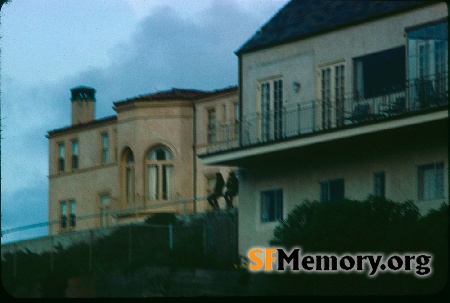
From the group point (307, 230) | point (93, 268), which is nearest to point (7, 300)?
point (93, 268)

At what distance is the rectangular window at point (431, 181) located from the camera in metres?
42.4

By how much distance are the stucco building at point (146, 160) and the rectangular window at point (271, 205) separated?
14.7m

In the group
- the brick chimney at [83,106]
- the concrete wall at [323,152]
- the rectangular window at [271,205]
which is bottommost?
the rectangular window at [271,205]

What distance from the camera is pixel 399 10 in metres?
44.2

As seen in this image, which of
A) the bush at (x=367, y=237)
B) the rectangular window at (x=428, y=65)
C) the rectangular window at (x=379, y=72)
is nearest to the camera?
the bush at (x=367, y=237)

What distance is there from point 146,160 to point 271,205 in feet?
70.6

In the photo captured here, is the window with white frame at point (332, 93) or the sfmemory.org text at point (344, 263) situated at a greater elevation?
the window with white frame at point (332, 93)

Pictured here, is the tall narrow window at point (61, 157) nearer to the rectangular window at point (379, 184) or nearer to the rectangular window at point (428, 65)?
the rectangular window at point (379, 184)

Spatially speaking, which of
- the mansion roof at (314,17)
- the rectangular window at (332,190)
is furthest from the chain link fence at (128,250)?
the mansion roof at (314,17)

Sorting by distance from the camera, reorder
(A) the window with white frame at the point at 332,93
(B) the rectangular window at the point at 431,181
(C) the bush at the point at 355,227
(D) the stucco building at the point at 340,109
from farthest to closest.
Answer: (A) the window with white frame at the point at 332,93, (D) the stucco building at the point at 340,109, (B) the rectangular window at the point at 431,181, (C) the bush at the point at 355,227

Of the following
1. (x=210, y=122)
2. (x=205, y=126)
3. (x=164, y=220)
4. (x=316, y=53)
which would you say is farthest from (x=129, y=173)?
(x=316, y=53)

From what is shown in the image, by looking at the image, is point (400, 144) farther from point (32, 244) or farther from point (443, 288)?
point (32, 244)

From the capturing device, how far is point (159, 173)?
228 feet

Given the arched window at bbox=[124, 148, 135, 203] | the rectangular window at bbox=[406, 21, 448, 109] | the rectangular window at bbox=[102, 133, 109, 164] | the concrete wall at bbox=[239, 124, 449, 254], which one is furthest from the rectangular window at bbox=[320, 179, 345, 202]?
the rectangular window at bbox=[102, 133, 109, 164]
